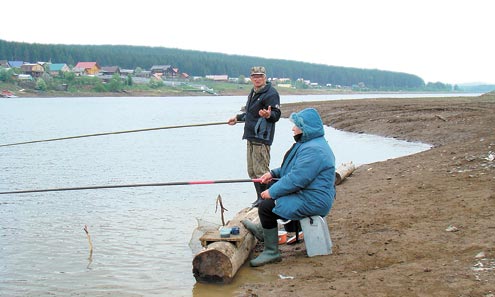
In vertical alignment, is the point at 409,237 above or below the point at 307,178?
below

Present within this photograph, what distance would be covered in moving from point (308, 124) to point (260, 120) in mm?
1943

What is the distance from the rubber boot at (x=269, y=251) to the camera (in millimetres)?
6645

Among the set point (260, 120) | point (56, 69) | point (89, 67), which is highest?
point (260, 120)

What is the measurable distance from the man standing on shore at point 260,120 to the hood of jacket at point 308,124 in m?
1.67

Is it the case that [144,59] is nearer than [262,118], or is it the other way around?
[262,118]

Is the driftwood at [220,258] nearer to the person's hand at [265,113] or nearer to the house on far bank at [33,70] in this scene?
the person's hand at [265,113]

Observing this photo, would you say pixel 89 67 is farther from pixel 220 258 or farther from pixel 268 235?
pixel 220 258

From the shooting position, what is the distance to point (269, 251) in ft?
22.0

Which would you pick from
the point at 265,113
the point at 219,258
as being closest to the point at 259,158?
the point at 265,113

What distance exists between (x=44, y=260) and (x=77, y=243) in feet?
2.68

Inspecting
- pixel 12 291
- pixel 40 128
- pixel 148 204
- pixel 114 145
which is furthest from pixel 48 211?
pixel 40 128

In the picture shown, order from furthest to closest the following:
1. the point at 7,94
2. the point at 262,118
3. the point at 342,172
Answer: the point at 7,94
the point at 342,172
the point at 262,118

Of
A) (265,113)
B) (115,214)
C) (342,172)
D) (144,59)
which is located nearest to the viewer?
(265,113)

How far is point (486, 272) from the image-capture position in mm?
5238
